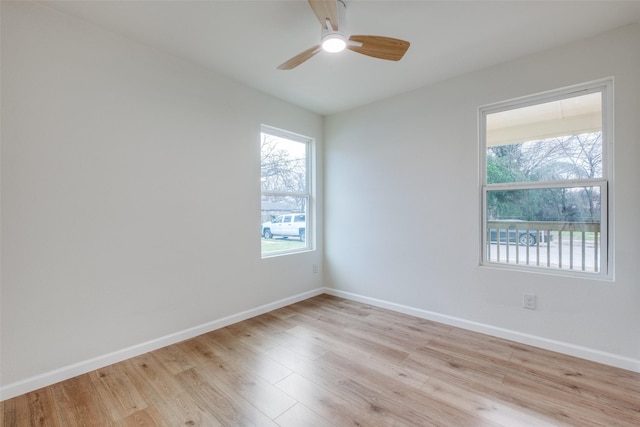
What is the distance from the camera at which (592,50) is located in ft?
7.10

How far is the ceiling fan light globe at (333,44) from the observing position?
5.93 ft

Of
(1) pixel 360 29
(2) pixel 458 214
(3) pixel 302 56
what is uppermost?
(1) pixel 360 29

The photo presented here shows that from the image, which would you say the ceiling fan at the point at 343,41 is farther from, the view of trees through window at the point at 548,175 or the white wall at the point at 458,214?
the view of trees through window at the point at 548,175

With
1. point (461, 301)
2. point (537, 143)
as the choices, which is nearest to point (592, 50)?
point (537, 143)

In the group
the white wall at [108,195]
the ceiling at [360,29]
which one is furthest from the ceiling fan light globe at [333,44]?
the white wall at [108,195]

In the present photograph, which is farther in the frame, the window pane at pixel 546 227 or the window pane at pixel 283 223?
the window pane at pixel 283 223

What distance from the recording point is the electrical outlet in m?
2.42

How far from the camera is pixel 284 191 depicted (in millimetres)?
3543

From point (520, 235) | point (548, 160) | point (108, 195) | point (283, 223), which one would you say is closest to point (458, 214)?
point (520, 235)

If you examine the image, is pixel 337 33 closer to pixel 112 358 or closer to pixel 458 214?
pixel 458 214

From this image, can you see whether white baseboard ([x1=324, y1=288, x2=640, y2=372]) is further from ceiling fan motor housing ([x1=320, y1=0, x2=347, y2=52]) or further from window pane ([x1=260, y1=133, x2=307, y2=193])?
ceiling fan motor housing ([x1=320, y1=0, x2=347, y2=52])

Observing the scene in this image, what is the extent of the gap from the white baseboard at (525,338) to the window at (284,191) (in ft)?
4.23

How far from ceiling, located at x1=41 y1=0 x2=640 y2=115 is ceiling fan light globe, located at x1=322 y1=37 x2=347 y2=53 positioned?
244 mm

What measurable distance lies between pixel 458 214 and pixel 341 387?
1.94 meters
